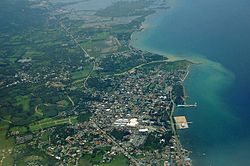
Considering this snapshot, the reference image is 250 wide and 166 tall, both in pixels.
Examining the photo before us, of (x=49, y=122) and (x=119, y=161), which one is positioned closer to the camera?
(x=119, y=161)

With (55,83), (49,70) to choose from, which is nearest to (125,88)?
(55,83)

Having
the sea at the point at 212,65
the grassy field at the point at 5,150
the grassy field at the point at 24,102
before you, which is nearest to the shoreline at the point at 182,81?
the sea at the point at 212,65

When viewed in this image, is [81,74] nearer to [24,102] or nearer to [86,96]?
[86,96]

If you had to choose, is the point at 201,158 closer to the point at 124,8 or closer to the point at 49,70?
the point at 49,70

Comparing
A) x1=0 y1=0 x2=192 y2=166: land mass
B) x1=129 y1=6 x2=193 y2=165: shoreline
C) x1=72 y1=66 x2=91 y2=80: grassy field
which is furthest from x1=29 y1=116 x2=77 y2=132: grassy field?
x1=72 y1=66 x2=91 y2=80: grassy field

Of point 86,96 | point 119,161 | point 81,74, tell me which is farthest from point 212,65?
point 119,161

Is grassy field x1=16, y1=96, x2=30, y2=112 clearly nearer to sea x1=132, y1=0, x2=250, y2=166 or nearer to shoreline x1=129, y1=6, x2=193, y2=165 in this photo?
shoreline x1=129, y1=6, x2=193, y2=165

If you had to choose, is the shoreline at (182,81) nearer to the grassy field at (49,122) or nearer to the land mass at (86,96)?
the land mass at (86,96)
